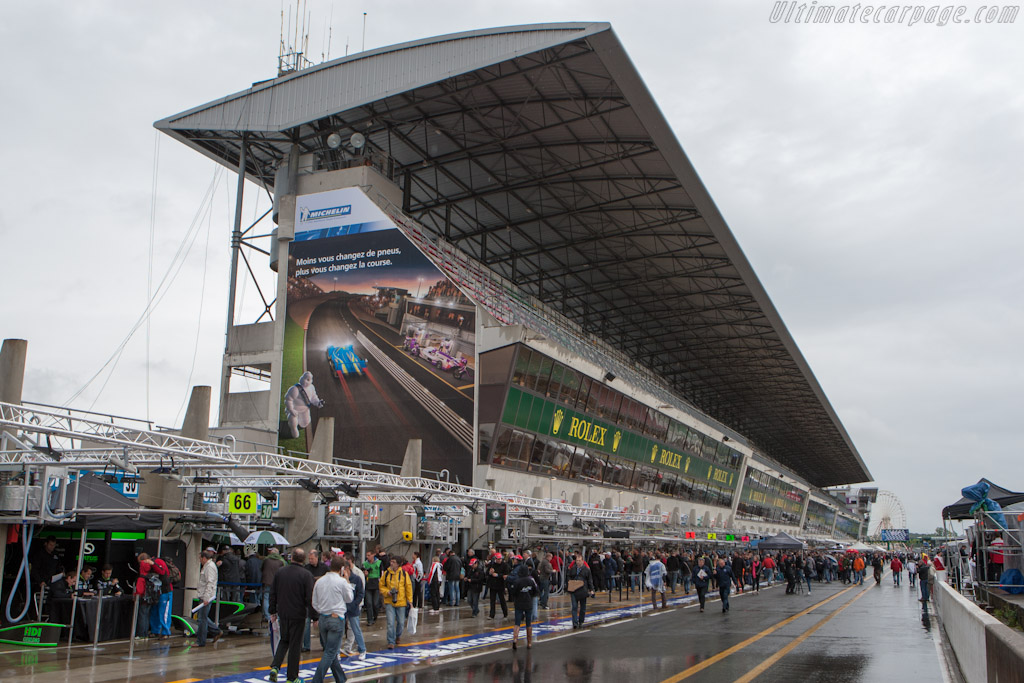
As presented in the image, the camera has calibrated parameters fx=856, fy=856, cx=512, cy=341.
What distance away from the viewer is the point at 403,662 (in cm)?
1323

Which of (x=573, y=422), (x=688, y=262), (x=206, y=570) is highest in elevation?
(x=688, y=262)

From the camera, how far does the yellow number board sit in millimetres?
16344

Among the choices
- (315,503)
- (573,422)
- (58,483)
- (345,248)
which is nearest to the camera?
(58,483)

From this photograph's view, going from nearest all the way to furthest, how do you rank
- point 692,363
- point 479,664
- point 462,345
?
point 479,664 → point 462,345 → point 692,363

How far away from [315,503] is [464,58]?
17150 millimetres

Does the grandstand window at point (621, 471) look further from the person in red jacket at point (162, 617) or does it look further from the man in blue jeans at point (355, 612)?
the man in blue jeans at point (355, 612)

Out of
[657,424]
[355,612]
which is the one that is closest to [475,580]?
[355,612]

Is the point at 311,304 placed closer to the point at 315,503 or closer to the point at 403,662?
the point at 315,503

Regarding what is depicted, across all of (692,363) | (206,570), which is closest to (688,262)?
(692,363)

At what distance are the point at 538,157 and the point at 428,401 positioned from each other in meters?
12.0

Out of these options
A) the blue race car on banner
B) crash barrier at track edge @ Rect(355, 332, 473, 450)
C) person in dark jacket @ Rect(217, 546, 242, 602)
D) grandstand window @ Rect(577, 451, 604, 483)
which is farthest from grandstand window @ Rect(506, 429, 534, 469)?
person in dark jacket @ Rect(217, 546, 242, 602)

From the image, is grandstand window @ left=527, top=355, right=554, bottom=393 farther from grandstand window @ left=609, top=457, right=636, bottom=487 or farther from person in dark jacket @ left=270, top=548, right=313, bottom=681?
person in dark jacket @ left=270, top=548, right=313, bottom=681

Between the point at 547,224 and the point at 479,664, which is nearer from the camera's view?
the point at 479,664

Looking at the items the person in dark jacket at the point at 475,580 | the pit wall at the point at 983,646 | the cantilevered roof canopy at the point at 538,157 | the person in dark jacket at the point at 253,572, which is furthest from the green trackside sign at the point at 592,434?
the pit wall at the point at 983,646
